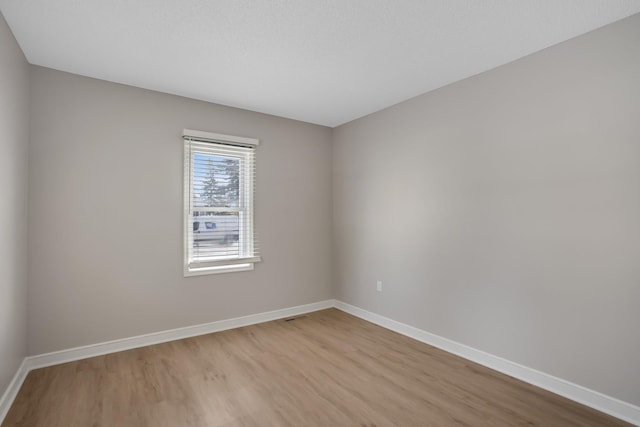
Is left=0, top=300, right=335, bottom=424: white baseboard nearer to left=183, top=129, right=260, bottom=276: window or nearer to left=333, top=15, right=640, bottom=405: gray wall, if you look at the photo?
left=183, top=129, right=260, bottom=276: window

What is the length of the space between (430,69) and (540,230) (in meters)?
1.66

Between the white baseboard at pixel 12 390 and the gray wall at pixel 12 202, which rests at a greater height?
the gray wall at pixel 12 202

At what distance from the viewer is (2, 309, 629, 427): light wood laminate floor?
2.08m

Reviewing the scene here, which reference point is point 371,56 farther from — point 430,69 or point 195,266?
point 195,266

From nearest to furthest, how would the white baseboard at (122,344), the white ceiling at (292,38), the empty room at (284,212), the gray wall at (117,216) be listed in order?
the white ceiling at (292,38), the empty room at (284,212), the white baseboard at (122,344), the gray wall at (117,216)

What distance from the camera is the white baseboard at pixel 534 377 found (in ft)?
6.82

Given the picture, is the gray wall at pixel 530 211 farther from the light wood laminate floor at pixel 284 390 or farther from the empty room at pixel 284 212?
the light wood laminate floor at pixel 284 390

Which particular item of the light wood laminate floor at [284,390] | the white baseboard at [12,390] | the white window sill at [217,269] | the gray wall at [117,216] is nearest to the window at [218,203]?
the white window sill at [217,269]

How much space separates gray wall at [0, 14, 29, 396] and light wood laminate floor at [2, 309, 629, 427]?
42 centimetres

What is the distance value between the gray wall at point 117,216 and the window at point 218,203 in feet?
0.36

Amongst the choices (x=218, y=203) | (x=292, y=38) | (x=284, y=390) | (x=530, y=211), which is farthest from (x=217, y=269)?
(x=530, y=211)

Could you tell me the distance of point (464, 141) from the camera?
3.02m

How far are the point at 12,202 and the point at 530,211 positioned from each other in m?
3.99

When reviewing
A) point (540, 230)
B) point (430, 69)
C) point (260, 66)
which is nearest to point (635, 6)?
point (430, 69)
